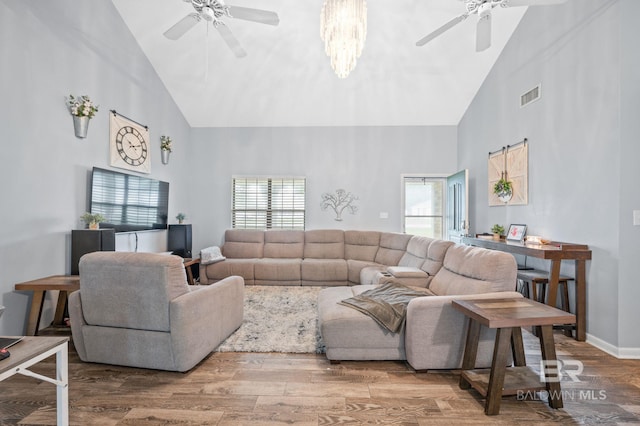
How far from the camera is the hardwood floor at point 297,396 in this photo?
72.7 inches

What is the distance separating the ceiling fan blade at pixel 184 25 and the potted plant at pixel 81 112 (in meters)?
1.23

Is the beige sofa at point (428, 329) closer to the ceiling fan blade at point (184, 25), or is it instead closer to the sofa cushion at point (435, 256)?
the sofa cushion at point (435, 256)

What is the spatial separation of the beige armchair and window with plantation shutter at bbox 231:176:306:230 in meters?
3.99

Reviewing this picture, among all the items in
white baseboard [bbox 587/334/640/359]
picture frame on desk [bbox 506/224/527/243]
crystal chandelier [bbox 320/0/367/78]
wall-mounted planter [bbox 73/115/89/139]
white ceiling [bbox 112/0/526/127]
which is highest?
white ceiling [bbox 112/0/526/127]

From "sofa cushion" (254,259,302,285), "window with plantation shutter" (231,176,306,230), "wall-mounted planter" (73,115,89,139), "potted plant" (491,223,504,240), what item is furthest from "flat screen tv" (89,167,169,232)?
"potted plant" (491,223,504,240)

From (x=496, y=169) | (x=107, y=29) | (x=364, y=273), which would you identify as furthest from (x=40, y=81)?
(x=496, y=169)

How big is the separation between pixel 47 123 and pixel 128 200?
1308mm

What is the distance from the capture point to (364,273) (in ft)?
15.2

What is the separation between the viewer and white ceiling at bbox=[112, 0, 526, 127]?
4262mm

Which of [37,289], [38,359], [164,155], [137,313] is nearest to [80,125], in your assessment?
[37,289]

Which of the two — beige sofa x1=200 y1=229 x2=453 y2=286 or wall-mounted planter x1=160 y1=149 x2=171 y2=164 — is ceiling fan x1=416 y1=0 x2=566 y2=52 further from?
wall-mounted planter x1=160 y1=149 x2=171 y2=164

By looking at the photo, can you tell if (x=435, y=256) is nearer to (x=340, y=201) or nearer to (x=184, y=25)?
(x=340, y=201)

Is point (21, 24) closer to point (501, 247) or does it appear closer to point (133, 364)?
point (133, 364)

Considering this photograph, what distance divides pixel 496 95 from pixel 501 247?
2.40 metres
